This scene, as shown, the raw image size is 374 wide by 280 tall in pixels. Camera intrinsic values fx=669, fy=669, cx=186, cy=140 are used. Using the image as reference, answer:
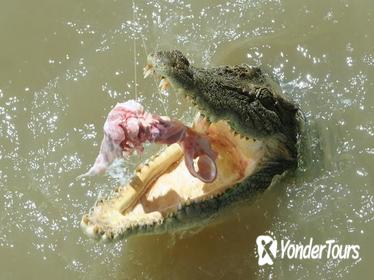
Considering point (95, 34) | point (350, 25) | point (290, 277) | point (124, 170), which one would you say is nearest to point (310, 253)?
point (290, 277)

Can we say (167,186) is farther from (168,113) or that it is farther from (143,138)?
(168,113)

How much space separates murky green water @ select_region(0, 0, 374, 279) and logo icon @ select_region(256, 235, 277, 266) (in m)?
0.05

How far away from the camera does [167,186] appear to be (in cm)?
402

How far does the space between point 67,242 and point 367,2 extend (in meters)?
2.95

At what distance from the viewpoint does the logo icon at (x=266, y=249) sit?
4340mm

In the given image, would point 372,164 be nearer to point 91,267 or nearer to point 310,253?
point 310,253

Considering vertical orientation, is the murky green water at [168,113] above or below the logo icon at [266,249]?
above

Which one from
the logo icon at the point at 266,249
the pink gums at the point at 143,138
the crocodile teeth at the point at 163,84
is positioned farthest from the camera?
the logo icon at the point at 266,249

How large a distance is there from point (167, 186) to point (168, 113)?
3.25ft

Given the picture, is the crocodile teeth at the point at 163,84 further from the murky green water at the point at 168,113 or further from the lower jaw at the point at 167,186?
the murky green water at the point at 168,113

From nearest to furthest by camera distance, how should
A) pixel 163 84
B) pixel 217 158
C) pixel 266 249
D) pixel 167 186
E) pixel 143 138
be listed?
pixel 163 84
pixel 143 138
pixel 167 186
pixel 217 158
pixel 266 249

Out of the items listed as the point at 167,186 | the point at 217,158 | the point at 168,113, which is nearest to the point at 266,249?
the point at 217,158

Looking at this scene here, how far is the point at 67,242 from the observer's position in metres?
4.41

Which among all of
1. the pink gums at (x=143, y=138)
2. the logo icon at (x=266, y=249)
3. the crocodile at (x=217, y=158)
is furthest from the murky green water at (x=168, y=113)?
the pink gums at (x=143, y=138)
